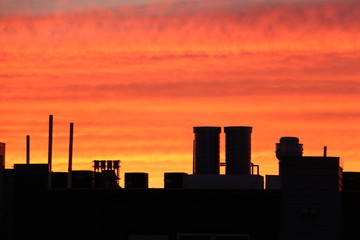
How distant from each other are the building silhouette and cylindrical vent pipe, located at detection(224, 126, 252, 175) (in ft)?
3.20

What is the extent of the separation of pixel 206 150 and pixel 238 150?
4.26 feet

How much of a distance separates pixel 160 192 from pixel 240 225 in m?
3.24

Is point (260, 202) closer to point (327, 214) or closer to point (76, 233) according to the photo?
point (327, 214)

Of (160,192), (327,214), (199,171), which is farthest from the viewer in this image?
(199,171)

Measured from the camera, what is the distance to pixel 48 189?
1666 inches

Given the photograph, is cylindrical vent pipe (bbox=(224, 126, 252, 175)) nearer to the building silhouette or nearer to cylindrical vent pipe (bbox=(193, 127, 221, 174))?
cylindrical vent pipe (bbox=(193, 127, 221, 174))

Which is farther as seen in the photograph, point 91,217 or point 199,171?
point 199,171

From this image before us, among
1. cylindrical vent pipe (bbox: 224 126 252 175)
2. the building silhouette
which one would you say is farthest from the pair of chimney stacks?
the building silhouette

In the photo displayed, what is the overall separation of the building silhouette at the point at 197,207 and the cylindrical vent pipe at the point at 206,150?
1.01m

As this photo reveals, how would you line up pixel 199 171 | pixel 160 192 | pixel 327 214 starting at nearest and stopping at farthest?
pixel 327 214, pixel 160 192, pixel 199 171

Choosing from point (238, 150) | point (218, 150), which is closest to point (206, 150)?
point (218, 150)

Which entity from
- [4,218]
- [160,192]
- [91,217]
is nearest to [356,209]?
[160,192]

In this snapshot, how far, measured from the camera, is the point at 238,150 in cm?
4478

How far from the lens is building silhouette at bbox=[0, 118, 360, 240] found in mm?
39125
